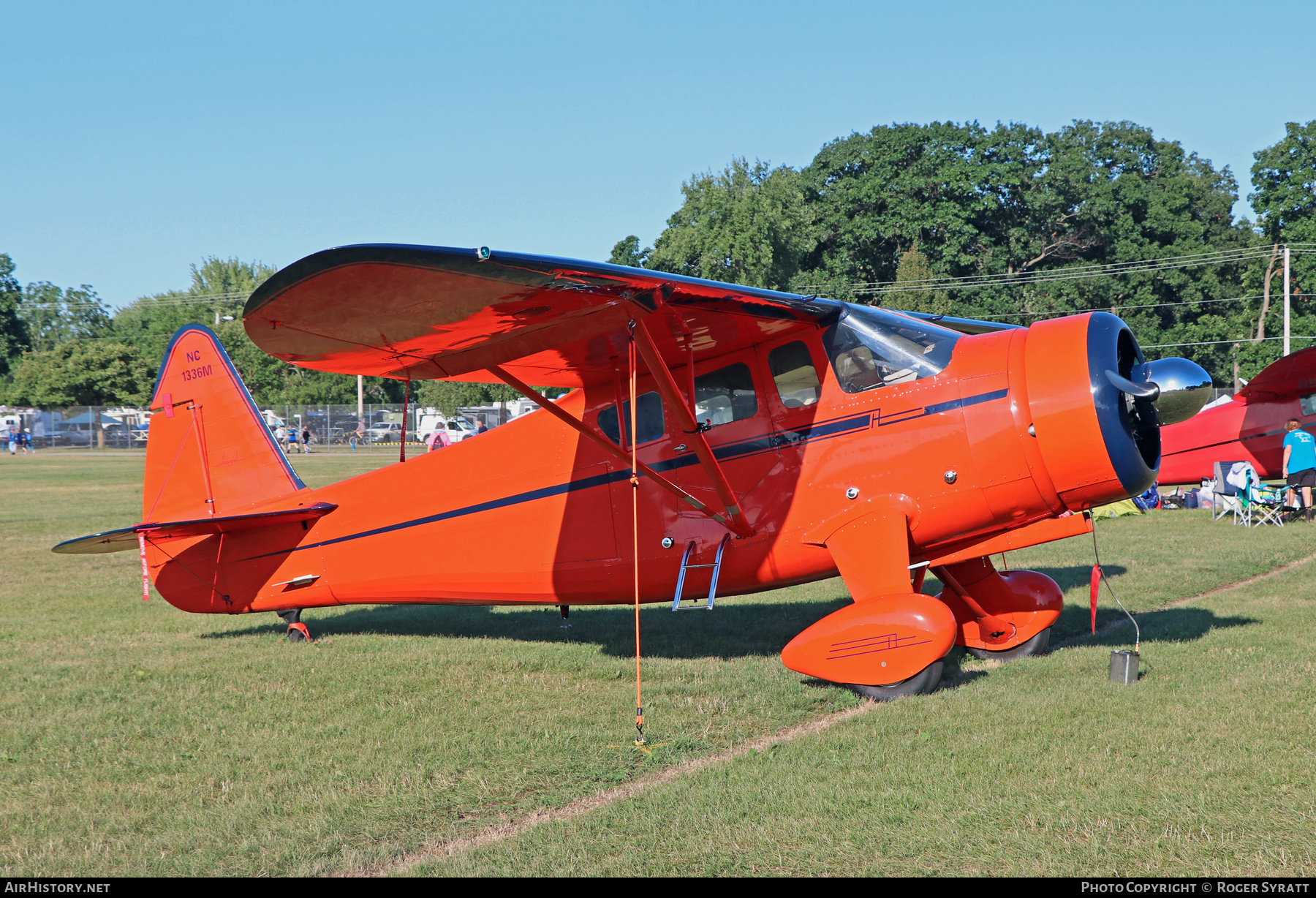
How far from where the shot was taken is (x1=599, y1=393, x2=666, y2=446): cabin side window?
7602mm

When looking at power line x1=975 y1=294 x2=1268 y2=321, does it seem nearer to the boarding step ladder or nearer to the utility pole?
the utility pole

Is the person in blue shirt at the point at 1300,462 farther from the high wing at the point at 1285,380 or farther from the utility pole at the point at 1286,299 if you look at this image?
the utility pole at the point at 1286,299

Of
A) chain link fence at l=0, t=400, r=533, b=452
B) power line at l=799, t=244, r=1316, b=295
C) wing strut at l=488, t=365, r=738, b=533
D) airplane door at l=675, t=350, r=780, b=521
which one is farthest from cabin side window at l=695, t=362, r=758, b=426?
chain link fence at l=0, t=400, r=533, b=452

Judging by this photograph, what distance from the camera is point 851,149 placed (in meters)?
67.6

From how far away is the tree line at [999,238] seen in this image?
56.4m

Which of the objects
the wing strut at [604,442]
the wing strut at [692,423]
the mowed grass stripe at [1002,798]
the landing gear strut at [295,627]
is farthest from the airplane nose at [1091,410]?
the landing gear strut at [295,627]

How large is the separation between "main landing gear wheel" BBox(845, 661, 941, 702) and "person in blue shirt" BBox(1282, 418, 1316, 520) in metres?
14.1

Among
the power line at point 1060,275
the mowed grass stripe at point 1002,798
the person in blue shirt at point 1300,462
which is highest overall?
the power line at point 1060,275

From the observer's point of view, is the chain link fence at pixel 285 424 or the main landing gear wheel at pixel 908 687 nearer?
the main landing gear wheel at pixel 908 687

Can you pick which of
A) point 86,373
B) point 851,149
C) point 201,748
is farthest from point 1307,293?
point 86,373

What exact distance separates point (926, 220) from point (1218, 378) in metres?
20.6

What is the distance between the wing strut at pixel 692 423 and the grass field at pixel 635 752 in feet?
4.14

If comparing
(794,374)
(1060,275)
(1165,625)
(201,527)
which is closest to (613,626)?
(794,374)

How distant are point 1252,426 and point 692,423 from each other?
16303 millimetres
